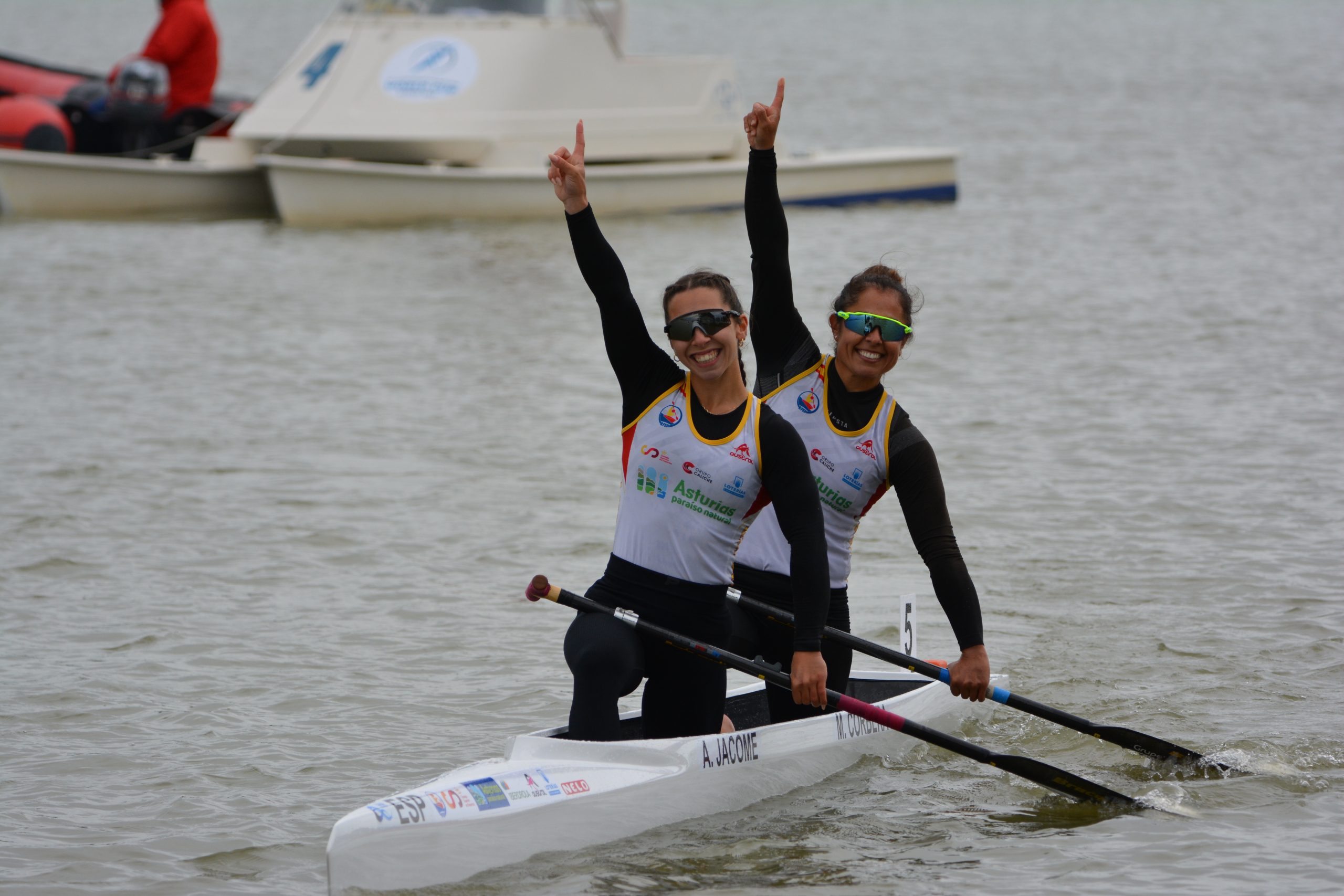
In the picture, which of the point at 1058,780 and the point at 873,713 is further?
the point at 1058,780

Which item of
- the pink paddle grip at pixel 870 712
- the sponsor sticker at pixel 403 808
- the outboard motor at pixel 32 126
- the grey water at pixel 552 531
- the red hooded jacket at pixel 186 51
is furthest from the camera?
the red hooded jacket at pixel 186 51

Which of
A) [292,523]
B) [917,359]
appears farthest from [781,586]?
[917,359]

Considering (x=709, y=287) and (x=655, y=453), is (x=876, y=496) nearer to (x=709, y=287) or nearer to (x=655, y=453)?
(x=655, y=453)

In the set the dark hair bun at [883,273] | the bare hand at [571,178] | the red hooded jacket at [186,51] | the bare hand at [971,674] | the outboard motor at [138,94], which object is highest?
the red hooded jacket at [186,51]

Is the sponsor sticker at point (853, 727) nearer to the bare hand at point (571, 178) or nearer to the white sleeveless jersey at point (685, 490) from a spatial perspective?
the white sleeveless jersey at point (685, 490)

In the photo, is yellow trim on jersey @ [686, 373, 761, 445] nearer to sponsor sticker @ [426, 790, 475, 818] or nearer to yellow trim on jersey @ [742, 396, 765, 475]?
yellow trim on jersey @ [742, 396, 765, 475]

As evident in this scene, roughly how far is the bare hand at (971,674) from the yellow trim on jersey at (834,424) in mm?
720

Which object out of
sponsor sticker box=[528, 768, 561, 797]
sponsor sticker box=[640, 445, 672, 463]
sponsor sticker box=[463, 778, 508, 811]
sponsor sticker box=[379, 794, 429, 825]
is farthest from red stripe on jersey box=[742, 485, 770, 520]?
sponsor sticker box=[379, 794, 429, 825]

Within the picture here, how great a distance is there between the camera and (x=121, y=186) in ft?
55.3

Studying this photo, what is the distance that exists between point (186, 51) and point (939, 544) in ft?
48.1

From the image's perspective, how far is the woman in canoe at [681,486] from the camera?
439 centimetres

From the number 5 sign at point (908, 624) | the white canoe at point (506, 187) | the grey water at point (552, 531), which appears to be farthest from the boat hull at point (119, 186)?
the number 5 sign at point (908, 624)

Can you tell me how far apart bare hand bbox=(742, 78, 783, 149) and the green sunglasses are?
0.59m

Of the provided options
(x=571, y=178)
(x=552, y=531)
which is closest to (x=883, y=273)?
(x=571, y=178)
